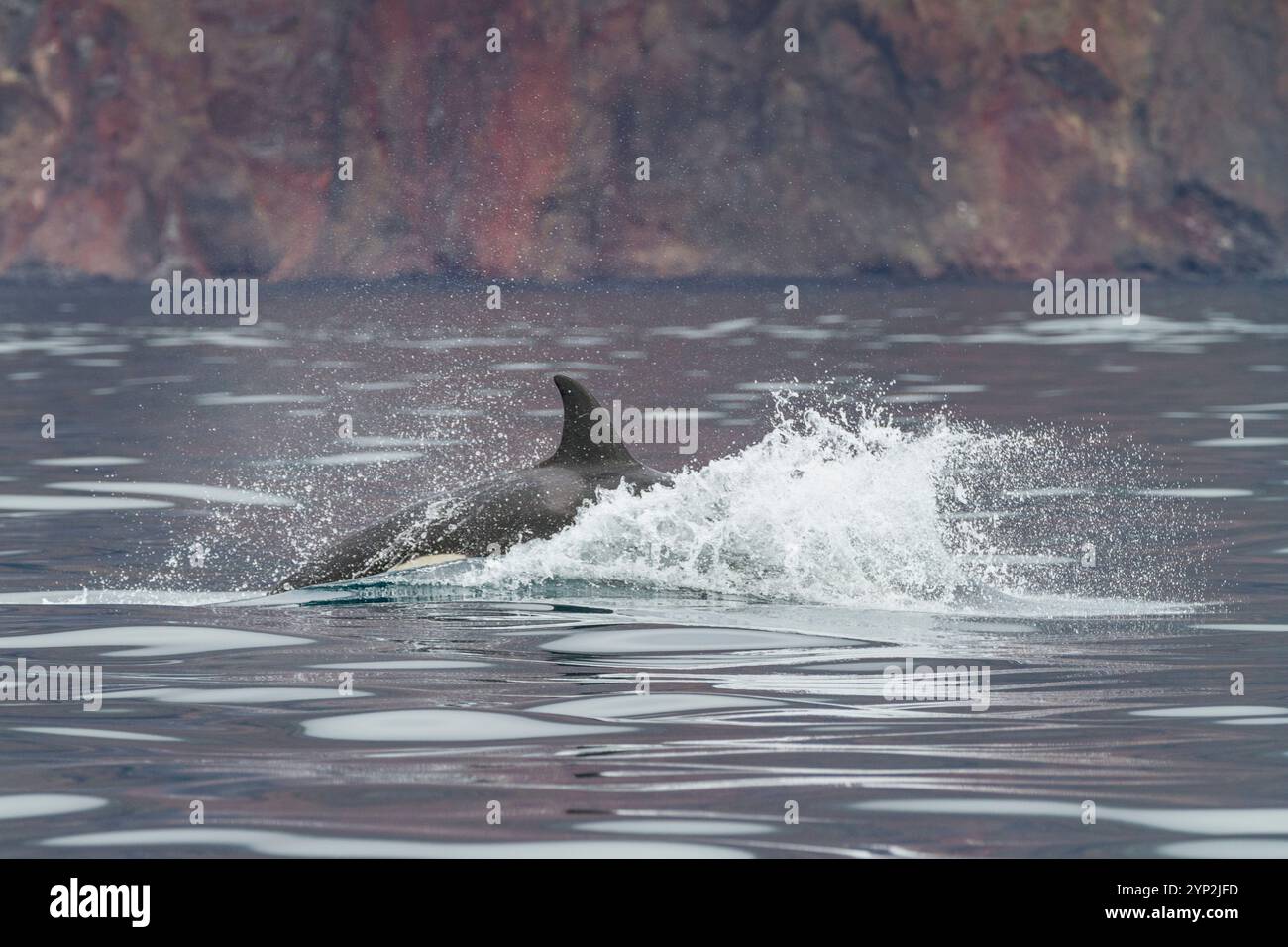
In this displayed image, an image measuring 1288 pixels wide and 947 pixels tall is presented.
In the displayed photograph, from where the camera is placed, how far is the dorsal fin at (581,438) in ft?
41.7

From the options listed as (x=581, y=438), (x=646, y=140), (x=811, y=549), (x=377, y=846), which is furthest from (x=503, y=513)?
(x=646, y=140)

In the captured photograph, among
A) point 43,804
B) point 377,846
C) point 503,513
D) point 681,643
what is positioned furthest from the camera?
point 503,513

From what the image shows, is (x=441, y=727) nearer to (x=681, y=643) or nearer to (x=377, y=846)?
(x=377, y=846)

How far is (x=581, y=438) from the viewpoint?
507 inches

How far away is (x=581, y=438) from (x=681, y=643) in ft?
8.18

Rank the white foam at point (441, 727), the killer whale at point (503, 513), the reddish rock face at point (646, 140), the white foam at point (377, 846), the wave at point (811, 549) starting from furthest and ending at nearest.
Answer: the reddish rock face at point (646, 140) < the killer whale at point (503, 513) < the wave at point (811, 549) < the white foam at point (441, 727) < the white foam at point (377, 846)

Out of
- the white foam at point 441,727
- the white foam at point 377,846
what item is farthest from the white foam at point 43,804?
the white foam at point 441,727

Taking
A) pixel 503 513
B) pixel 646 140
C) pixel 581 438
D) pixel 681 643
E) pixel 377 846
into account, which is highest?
pixel 646 140

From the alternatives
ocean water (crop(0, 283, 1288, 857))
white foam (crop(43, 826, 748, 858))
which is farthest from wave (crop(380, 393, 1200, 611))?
white foam (crop(43, 826, 748, 858))

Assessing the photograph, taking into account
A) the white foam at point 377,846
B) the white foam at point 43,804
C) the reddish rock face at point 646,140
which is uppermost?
the reddish rock face at point 646,140

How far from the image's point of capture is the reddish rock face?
7044 cm

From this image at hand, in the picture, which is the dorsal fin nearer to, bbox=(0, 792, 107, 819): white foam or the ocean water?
the ocean water

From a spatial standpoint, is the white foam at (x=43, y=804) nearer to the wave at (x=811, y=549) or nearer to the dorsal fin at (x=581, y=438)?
the wave at (x=811, y=549)

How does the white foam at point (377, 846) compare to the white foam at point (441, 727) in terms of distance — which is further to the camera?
the white foam at point (441, 727)
